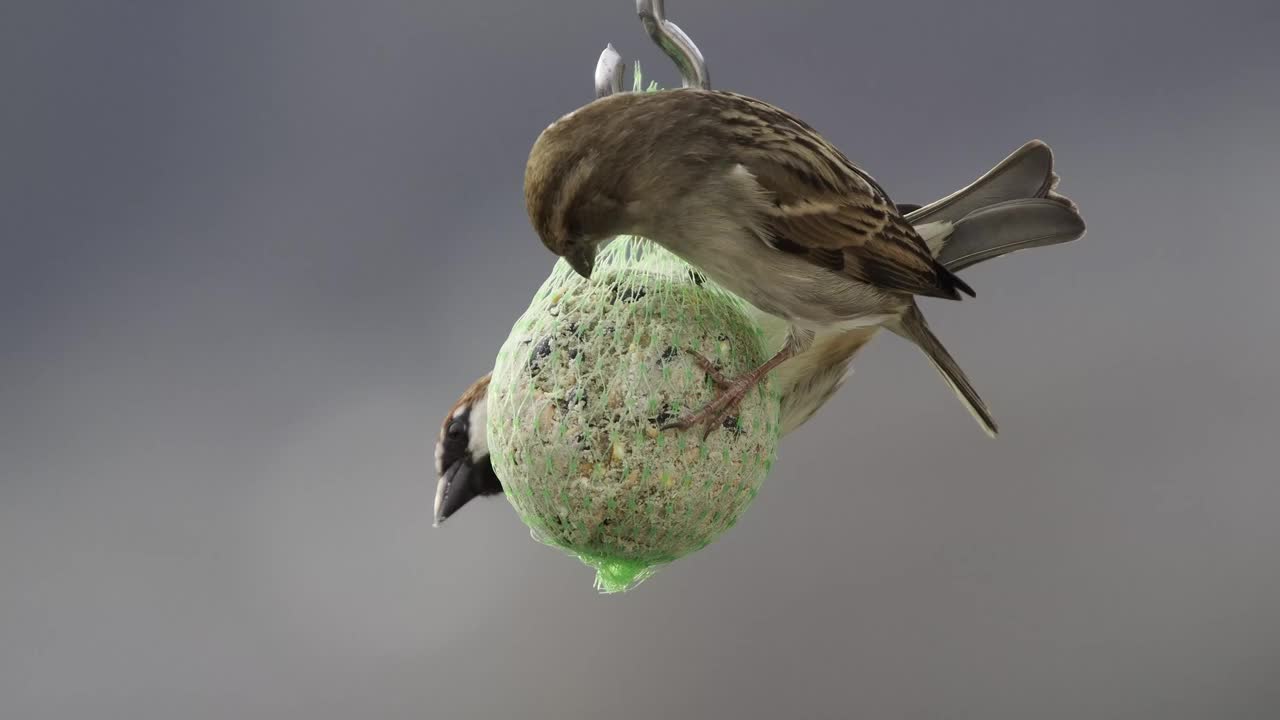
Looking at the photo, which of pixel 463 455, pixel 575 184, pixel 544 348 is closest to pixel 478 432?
pixel 463 455

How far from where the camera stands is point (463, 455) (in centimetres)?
192

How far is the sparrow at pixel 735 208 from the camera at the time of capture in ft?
4.19

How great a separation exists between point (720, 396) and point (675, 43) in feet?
1.37

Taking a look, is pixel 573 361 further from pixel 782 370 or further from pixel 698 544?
pixel 782 370

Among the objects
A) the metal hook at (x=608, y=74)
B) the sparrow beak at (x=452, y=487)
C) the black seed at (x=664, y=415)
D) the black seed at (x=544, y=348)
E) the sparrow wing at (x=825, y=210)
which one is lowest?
the sparrow beak at (x=452, y=487)

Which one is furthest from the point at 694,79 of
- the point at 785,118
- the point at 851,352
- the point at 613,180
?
the point at 851,352

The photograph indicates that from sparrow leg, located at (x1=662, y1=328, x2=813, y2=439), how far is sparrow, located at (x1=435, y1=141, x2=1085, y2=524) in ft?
0.56

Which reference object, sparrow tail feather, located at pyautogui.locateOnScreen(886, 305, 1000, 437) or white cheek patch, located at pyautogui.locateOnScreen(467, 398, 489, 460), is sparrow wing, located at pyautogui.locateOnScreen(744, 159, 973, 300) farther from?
white cheek patch, located at pyautogui.locateOnScreen(467, 398, 489, 460)

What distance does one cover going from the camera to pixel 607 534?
1373 mm

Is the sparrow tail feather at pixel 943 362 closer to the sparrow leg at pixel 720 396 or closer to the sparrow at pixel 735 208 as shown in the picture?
the sparrow at pixel 735 208

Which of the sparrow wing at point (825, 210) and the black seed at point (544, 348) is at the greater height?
the sparrow wing at point (825, 210)

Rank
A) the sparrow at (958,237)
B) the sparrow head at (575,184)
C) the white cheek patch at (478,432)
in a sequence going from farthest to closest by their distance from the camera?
the white cheek patch at (478,432) < the sparrow at (958,237) < the sparrow head at (575,184)

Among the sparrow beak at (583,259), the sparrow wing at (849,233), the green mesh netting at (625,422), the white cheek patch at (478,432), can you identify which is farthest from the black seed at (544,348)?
the white cheek patch at (478,432)

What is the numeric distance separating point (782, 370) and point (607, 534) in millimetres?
458
